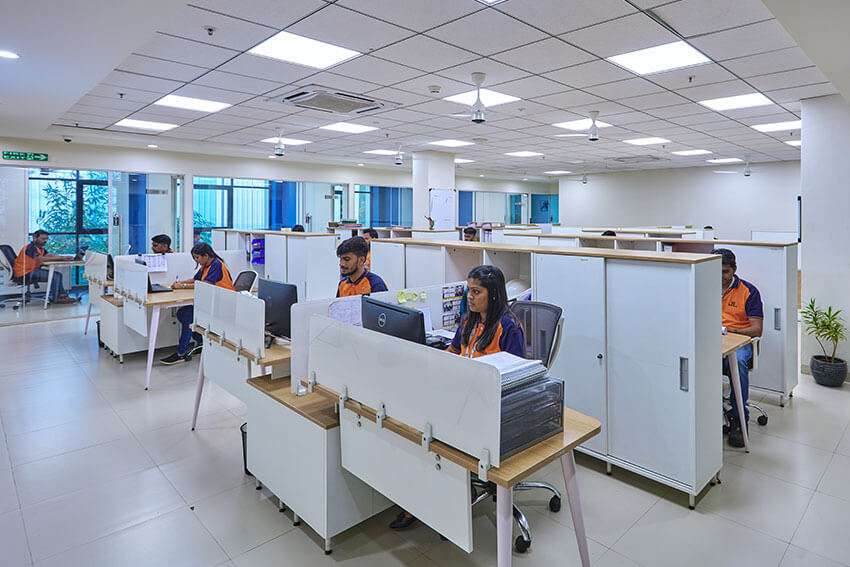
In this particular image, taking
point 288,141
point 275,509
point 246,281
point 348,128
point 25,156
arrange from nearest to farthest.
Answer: point 275,509 → point 246,281 → point 348,128 → point 25,156 → point 288,141

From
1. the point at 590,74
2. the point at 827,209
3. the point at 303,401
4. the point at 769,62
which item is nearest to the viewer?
the point at 303,401

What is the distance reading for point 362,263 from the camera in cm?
361

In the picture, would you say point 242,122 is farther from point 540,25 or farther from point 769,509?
point 769,509

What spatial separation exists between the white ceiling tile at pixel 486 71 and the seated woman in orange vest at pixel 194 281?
2.80m

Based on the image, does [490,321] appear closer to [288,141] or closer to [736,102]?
[736,102]

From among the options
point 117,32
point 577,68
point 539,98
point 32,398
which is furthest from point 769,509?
point 32,398

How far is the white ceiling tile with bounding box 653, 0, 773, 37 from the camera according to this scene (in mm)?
2967

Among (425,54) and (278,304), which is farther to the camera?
(425,54)

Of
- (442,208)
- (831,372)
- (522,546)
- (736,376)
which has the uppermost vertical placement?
(442,208)

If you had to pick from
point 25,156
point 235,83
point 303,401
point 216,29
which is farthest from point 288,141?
point 303,401

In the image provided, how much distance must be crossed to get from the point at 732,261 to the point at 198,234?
9.08 metres

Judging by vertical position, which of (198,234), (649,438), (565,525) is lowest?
(565,525)

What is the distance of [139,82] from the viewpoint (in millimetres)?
4621

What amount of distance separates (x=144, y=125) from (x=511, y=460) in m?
7.20
